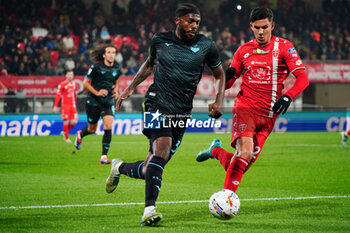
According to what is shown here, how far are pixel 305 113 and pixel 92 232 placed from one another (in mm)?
19896

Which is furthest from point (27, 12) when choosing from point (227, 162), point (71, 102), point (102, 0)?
point (227, 162)

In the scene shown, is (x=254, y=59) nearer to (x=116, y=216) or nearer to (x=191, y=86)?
(x=191, y=86)

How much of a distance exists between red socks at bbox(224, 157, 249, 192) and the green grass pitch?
1.06 ft

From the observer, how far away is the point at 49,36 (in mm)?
26531

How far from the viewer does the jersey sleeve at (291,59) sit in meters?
6.61

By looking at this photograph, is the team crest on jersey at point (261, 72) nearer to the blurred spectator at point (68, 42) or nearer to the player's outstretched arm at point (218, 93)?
the player's outstretched arm at point (218, 93)

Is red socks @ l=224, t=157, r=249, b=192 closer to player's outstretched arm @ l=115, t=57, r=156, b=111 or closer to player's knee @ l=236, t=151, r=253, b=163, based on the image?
player's knee @ l=236, t=151, r=253, b=163

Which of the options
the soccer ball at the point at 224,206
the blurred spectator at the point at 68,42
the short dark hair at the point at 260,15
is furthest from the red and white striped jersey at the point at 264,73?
the blurred spectator at the point at 68,42

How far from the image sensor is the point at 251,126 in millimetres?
6680

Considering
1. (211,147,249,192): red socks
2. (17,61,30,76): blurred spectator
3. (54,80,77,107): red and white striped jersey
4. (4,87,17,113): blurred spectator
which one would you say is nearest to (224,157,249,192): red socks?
(211,147,249,192): red socks

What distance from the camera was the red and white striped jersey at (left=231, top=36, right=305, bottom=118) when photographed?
680 centimetres

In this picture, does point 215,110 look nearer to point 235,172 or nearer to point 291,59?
point 235,172

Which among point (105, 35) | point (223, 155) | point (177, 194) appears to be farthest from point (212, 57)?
point (105, 35)

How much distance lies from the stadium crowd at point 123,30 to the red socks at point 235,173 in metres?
18.9
